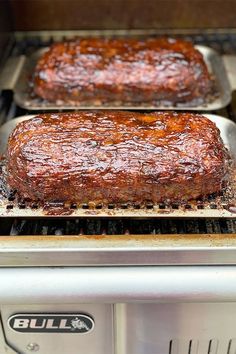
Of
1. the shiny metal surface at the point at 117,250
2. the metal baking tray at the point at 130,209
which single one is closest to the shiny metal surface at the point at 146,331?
Answer: the shiny metal surface at the point at 117,250

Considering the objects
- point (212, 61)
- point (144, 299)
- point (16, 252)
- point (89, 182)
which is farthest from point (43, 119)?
point (212, 61)

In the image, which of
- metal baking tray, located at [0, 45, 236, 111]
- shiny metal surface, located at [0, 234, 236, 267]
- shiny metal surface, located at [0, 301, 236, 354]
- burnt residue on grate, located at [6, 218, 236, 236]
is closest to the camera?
shiny metal surface, located at [0, 234, 236, 267]

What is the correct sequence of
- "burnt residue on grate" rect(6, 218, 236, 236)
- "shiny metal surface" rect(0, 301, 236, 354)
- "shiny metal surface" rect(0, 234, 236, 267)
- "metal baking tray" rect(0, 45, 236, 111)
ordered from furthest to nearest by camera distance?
"metal baking tray" rect(0, 45, 236, 111) → "burnt residue on grate" rect(6, 218, 236, 236) → "shiny metal surface" rect(0, 301, 236, 354) → "shiny metal surface" rect(0, 234, 236, 267)

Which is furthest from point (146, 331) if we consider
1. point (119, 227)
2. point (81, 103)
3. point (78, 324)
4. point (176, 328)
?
point (81, 103)

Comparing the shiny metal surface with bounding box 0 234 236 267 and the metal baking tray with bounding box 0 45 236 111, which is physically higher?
the metal baking tray with bounding box 0 45 236 111

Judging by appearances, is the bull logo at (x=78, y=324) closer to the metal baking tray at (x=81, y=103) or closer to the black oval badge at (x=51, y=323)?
the black oval badge at (x=51, y=323)

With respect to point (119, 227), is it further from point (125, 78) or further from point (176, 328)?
point (125, 78)

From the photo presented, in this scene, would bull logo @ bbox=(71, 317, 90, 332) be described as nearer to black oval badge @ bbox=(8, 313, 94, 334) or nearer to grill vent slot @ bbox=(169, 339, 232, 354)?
black oval badge @ bbox=(8, 313, 94, 334)

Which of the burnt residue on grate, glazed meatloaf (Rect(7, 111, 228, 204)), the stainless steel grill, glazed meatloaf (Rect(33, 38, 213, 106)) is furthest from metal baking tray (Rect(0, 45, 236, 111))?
the stainless steel grill
